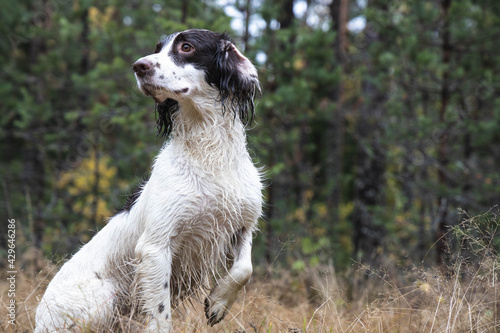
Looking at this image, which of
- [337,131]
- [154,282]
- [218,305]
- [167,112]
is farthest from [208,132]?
[337,131]

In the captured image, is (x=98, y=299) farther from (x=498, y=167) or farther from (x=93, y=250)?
(x=498, y=167)

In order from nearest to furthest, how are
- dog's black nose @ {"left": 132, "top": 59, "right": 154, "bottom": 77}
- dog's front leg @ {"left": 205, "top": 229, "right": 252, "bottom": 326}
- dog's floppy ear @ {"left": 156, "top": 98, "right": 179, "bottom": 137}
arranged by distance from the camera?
dog's black nose @ {"left": 132, "top": 59, "right": 154, "bottom": 77}, dog's front leg @ {"left": 205, "top": 229, "right": 252, "bottom": 326}, dog's floppy ear @ {"left": 156, "top": 98, "right": 179, "bottom": 137}

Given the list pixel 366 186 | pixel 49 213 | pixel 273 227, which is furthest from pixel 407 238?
pixel 49 213

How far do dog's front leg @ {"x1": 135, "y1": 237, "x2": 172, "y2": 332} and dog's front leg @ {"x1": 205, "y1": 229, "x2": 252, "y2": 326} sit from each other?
0.29 m

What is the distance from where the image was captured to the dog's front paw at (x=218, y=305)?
3020 millimetres

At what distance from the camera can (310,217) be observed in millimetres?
10203

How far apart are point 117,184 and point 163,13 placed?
373 centimetres

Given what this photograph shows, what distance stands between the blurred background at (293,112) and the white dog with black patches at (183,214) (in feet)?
8.23

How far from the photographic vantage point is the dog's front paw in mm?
3020

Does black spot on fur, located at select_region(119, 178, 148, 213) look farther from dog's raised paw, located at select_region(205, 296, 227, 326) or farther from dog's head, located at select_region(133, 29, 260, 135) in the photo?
dog's raised paw, located at select_region(205, 296, 227, 326)

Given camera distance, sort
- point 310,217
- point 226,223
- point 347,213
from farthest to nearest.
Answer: point 347,213
point 310,217
point 226,223

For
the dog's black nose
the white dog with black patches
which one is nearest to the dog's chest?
the white dog with black patches

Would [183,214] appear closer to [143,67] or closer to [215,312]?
[215,312]

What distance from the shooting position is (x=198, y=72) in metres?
3.04
